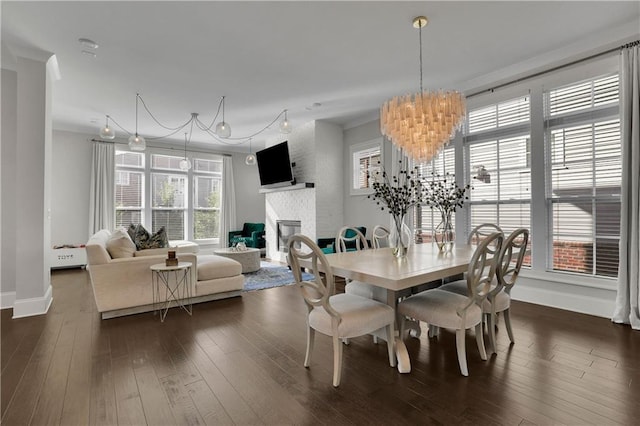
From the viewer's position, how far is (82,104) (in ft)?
16.9

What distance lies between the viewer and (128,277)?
3451mm

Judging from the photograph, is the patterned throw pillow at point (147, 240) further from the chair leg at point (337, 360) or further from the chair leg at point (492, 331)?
the chair leg at point (492, 331)

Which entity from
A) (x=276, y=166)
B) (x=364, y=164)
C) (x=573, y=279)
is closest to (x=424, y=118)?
(x=573, y=279)

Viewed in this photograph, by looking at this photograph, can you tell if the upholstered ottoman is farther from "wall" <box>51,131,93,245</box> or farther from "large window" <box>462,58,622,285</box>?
"wall" <box>51,131,93,245</box>

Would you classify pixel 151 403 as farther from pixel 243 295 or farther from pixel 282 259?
pixel 282 259

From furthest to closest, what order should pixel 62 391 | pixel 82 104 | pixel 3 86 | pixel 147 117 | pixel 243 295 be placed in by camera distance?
pixel 147 117 → pixel 82 104 → pixel 243 295 → pixel 3 86 → pixel 62 391

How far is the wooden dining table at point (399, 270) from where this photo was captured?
1.88 m

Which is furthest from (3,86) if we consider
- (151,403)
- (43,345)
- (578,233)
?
(578,233)

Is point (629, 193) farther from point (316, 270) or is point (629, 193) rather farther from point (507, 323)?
point (316, 270)

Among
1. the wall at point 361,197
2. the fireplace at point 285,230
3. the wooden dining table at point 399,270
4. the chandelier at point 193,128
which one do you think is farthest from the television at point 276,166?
the wooden dining table at point 399,270

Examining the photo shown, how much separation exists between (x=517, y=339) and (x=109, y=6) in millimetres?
4668

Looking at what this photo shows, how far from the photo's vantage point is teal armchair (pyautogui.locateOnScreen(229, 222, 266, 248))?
26.1 ft

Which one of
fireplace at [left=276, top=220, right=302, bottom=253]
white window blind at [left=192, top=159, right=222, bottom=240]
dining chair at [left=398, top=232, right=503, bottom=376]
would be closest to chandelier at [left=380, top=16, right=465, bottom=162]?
dining chair at [left=398, top=232, right=503, bottom=376]

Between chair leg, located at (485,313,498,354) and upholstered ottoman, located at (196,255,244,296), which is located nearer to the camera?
chair leg, located at (485,313,498,354)
